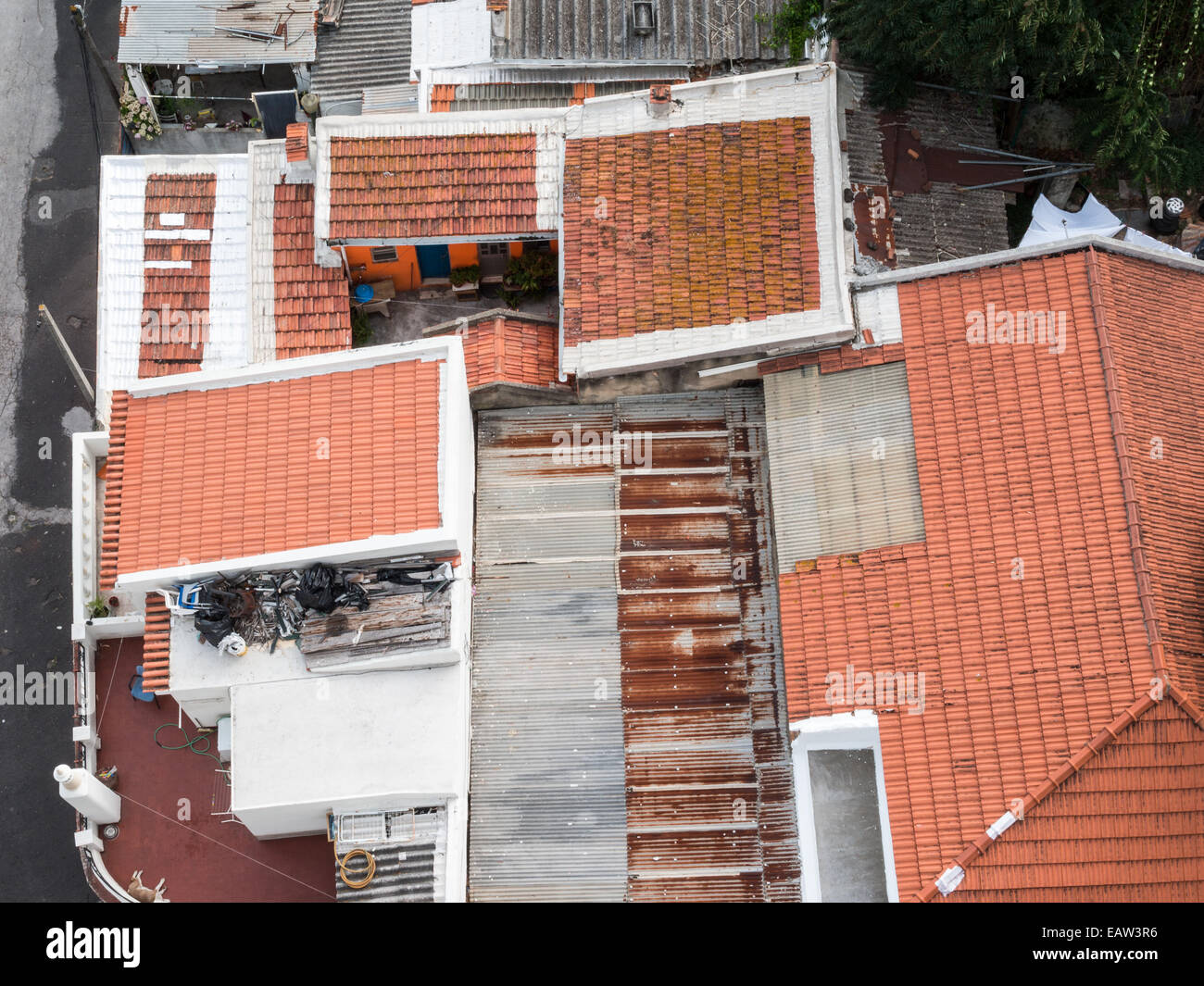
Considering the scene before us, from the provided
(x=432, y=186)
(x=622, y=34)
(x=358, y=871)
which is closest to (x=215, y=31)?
(x=432, y=186)

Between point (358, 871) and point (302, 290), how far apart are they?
16137 millimetres

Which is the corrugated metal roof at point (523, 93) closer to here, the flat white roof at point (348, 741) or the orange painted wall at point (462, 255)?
the orange painted wall at point (462, 255)

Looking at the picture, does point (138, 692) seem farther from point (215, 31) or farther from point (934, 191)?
point (934, 191)

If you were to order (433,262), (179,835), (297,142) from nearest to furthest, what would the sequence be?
1. (179,835)
2. (297,142)
3. (433,262)

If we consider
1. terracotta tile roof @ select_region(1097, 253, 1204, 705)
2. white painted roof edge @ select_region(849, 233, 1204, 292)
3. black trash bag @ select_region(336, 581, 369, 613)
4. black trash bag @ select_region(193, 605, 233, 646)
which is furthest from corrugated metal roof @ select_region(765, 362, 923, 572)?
black trash bag @ select_region(193, 605, 233, 646)

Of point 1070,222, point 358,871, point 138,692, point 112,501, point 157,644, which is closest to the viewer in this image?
point 358,871

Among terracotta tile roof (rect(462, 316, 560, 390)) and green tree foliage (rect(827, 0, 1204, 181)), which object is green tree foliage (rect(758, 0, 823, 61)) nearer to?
green tree foliage (rect(827, 0, 1204, 181))

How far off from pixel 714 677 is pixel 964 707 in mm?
6197

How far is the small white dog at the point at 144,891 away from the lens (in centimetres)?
2972

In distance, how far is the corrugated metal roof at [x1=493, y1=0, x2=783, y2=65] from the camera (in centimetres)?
3769

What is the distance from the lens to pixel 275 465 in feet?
99.1

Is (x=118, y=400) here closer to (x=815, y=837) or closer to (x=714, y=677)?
(x=714, y=677)

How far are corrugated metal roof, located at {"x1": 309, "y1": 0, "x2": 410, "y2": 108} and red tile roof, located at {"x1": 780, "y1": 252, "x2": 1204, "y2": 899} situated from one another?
18587mm

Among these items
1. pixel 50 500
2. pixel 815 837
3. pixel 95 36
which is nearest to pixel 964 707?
pixel 815 837
